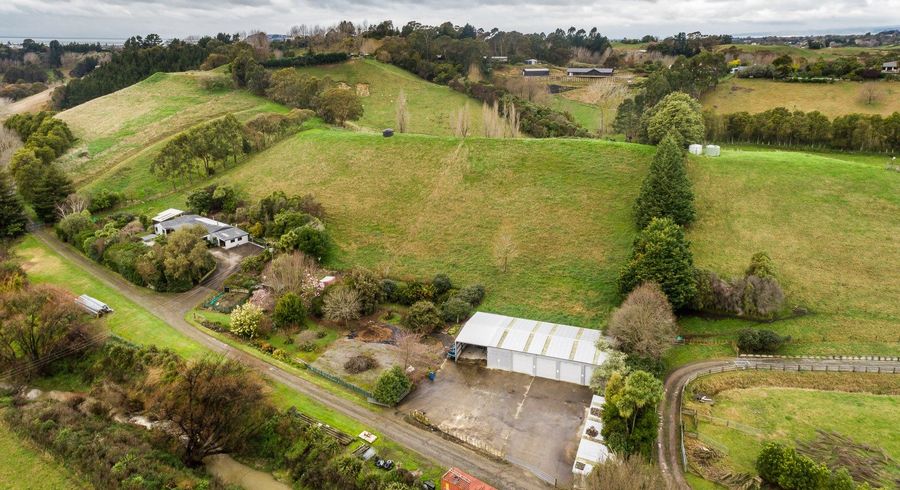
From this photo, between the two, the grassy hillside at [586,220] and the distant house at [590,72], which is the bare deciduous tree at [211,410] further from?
the distant house at [590,72]

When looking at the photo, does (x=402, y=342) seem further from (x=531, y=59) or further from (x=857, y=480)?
(x=531, y=59)

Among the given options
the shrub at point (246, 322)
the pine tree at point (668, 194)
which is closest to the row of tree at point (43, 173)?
the shrub at point (246, 322)

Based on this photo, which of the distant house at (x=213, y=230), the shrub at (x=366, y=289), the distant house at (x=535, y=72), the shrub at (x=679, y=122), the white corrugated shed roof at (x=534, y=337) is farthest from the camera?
the distant house at (x=535, y=72)

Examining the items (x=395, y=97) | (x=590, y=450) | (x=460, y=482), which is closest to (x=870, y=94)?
(x=395, y=97)

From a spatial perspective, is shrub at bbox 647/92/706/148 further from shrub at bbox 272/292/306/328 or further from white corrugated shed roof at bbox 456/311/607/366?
shrub at bbox 272/292/306/328

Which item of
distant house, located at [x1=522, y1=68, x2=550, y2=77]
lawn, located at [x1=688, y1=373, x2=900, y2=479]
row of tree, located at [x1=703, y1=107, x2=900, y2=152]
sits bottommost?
lawn, located at [x1=688, y1=373, x2=900, y2=479]

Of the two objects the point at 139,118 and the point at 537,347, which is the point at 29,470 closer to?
the point at 537,347

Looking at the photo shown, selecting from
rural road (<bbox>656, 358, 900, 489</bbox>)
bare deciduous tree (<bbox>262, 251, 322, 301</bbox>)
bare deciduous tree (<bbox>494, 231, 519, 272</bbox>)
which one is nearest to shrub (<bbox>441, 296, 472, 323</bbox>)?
bare deciduous tree (<bbox>494, 231, 519, 272</bbox>)
